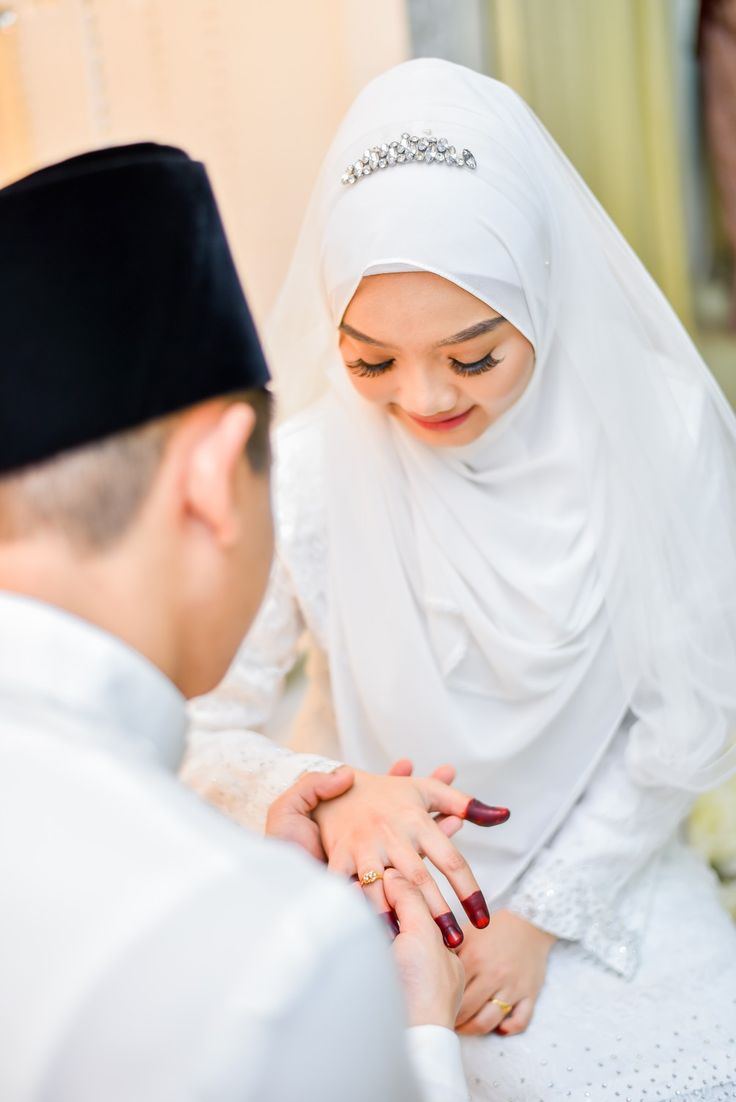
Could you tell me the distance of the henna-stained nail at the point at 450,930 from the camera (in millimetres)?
1128

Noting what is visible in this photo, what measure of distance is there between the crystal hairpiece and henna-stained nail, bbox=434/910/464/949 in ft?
2.83

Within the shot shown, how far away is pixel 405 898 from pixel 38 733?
57 cm

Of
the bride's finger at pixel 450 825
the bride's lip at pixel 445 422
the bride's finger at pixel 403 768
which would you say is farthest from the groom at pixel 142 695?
the bride's lip at pixel 445 422

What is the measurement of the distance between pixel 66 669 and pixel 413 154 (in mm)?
891

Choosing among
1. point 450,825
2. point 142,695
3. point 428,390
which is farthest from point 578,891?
point 142,695

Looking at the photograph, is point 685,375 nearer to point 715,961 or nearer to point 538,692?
point 538,692

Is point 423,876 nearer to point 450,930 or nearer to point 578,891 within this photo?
point 450,930

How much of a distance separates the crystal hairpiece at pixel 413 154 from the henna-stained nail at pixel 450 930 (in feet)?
2.83

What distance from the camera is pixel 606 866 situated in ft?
5.06

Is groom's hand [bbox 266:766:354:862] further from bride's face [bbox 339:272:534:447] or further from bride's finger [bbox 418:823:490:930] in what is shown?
bride's face [bbox 339:272:534:447]

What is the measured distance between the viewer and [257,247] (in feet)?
10.7

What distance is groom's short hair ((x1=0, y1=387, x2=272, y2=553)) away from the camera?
777mm

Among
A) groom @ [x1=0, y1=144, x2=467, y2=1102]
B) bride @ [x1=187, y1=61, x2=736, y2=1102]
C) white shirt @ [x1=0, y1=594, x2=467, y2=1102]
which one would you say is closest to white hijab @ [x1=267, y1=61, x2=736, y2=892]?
bride @ [x1=187, y1=61, x2=736, y2=1102]

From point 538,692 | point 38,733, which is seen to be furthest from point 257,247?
point 38,733
